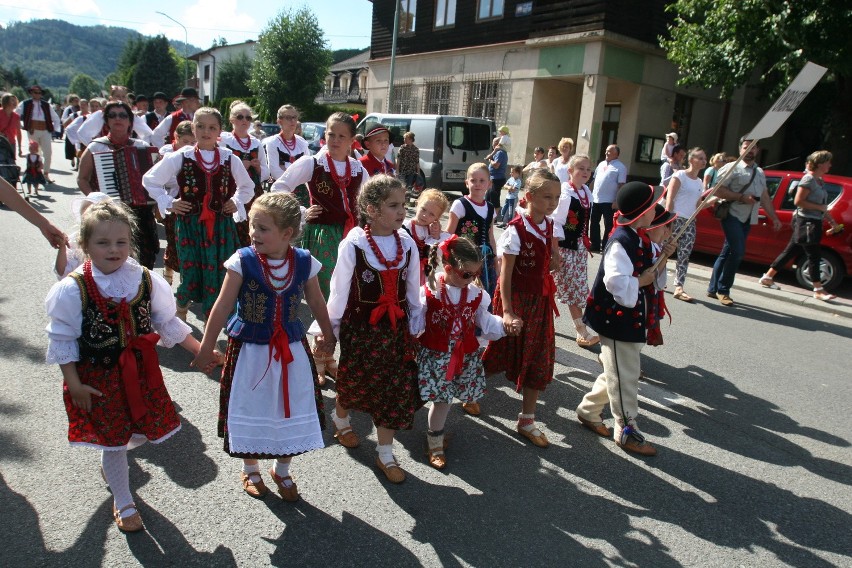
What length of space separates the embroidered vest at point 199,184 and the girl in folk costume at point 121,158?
601 millimetres

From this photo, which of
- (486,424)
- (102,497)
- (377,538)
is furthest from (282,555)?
(486,424)

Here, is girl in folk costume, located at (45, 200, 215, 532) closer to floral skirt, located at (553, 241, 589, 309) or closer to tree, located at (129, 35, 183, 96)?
floral skirt, located at (553, 241, 589, 309)

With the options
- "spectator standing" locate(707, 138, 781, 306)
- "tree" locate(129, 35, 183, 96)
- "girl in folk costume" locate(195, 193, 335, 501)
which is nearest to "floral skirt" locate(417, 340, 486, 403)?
"girl in folk costume" locate(195, 193, 335, 501)

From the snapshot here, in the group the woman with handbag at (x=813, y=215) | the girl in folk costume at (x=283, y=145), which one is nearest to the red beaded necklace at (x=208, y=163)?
the girl in folk costume at (x=283, y=145)

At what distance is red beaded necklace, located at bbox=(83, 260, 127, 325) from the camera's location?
108 inches

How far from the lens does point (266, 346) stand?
304cm

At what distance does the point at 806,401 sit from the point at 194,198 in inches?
214

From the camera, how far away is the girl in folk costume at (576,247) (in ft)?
20.0

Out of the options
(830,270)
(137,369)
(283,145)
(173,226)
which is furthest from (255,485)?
(830,270)

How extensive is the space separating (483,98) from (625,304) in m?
20.7

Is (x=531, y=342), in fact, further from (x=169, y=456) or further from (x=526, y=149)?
(x=526, y=149)

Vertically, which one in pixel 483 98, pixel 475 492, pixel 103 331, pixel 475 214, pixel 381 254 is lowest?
pixel 475 492

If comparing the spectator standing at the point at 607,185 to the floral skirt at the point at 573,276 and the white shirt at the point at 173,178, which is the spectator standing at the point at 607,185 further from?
the white shirt at the point at 173,178

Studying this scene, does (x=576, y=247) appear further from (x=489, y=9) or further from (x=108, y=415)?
(x=489, y=9)
